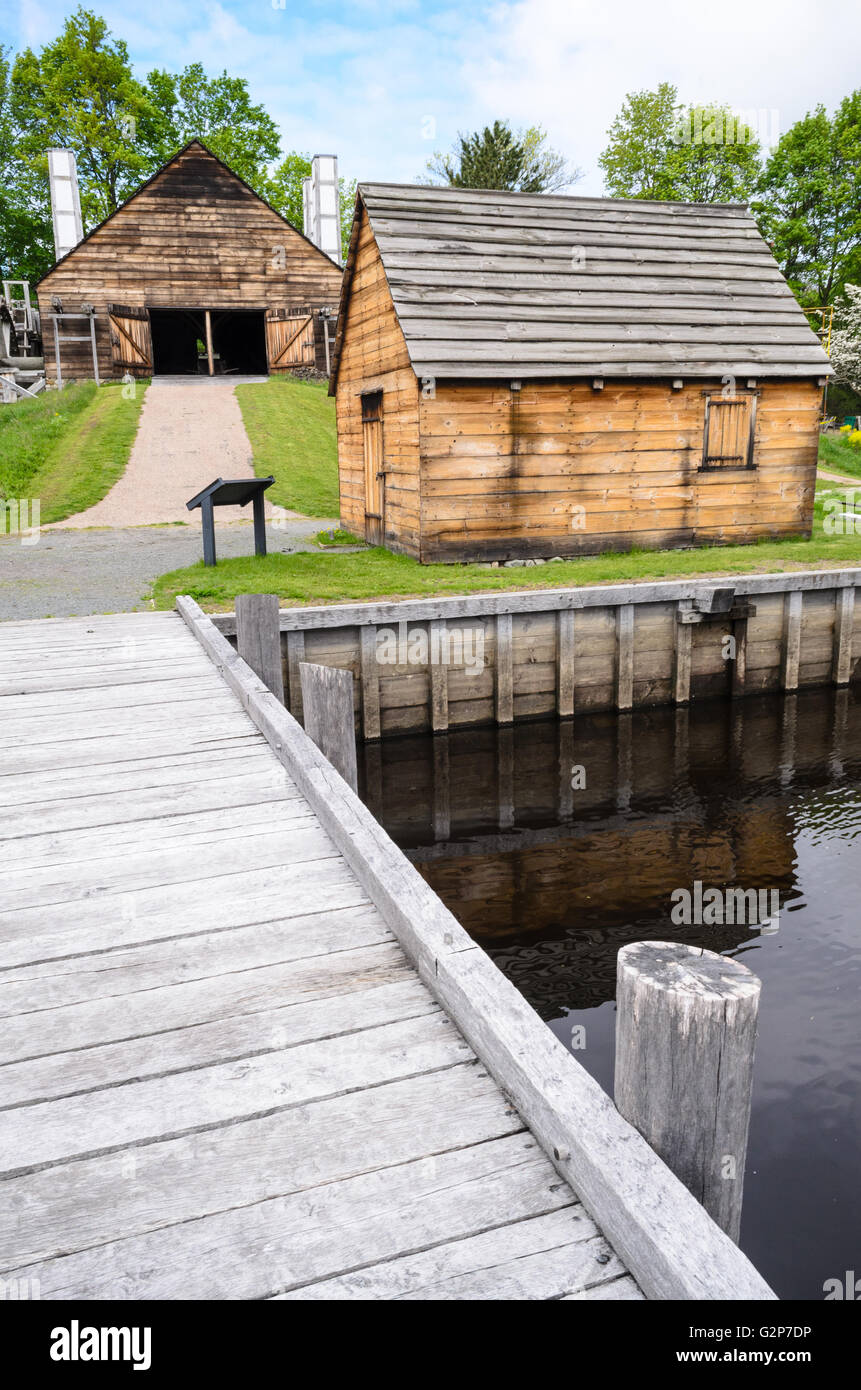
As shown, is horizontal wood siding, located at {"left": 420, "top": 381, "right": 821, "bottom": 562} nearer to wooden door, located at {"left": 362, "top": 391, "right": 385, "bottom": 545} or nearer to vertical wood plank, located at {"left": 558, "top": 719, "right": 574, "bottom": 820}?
wooden door, located at {"left": 362, "top": 391, "right": 385, "bottom": 545}

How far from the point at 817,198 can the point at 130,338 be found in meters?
39.5

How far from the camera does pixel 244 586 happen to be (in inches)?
442

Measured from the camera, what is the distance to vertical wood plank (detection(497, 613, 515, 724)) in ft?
34.1

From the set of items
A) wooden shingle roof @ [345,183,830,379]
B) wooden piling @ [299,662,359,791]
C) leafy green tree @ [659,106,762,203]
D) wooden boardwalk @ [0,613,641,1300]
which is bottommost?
wooden boardwalk @ [0,613,641,1300]

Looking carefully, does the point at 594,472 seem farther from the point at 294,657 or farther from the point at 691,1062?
the point at 691,1062

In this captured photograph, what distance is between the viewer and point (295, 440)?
87.6 ft

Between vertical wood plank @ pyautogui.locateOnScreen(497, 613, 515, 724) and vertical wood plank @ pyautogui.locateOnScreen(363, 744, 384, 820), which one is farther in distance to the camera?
vertical wood plank @ pyautogui.locateOnScreen(497, 613, 515, 724)

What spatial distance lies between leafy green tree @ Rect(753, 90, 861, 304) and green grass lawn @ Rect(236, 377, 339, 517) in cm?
3217

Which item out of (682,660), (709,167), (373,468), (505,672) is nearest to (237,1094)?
(505,672)

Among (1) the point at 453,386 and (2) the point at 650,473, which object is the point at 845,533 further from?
(1) the point at 453,386

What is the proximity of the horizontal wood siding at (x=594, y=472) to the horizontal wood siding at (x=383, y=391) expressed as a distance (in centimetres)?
61

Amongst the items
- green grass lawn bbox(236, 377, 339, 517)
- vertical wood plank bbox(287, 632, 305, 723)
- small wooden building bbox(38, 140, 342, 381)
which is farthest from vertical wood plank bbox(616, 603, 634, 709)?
small wooden building bbox(38, 140, 342, 381)
